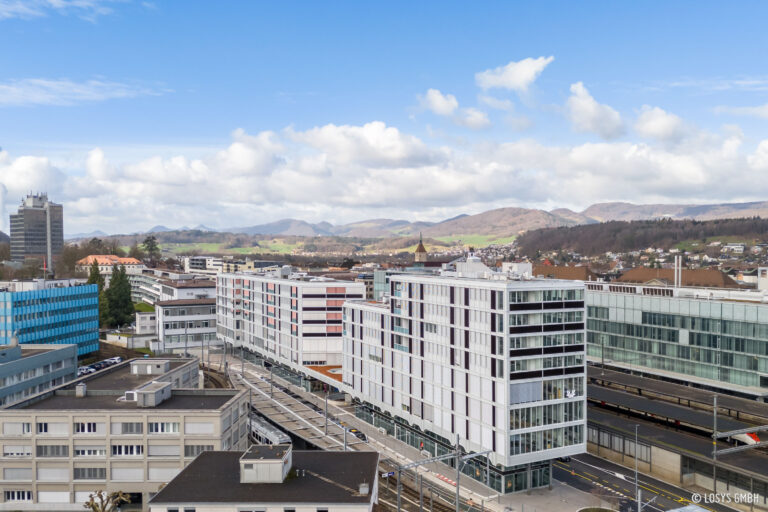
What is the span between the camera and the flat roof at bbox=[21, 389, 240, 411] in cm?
7281

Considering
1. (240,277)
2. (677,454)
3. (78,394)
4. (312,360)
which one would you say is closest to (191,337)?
(240,277)

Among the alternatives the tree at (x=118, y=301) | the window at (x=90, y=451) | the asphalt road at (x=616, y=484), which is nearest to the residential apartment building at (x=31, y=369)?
the window at (x=90, y=451)

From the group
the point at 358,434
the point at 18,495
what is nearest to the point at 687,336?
the point at 358,434

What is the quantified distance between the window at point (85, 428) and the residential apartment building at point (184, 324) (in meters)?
85.2

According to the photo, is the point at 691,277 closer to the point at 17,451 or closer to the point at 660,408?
the point at 660,408

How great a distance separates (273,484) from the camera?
57.6m

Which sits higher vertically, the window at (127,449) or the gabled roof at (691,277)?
the gabled roof at (691,277)

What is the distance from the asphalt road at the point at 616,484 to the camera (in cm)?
6912

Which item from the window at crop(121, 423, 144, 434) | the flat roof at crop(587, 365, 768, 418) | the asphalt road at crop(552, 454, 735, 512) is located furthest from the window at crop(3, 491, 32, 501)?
the flat roof at crop(587, 365, 768, 418)

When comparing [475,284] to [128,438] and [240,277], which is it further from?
[240,277]

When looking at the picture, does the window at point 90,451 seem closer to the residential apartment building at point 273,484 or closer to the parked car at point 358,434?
the residential apartment building at point 273,484

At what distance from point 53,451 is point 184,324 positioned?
9764 centimetres

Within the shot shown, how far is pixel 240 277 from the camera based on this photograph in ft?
508

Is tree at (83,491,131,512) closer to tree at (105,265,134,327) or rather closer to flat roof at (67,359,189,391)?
flat roof at (67,359,189,391)
